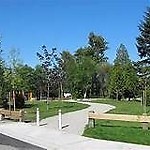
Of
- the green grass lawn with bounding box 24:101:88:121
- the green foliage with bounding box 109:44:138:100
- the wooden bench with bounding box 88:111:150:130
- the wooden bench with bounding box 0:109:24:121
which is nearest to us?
the wooden bench with bounding box 88:111:150:130

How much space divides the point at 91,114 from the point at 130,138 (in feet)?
11.2

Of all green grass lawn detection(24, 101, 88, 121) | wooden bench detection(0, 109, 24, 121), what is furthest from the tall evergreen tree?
wooden bench detection(0, 109, 24, 121)

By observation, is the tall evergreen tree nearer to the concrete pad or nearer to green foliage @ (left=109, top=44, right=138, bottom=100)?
green foliage @ (left=109, top=44, right=138, bottom=100)

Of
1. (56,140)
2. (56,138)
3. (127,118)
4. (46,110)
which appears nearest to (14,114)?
(56,138)

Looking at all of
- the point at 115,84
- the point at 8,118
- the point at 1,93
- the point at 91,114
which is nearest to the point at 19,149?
the point at 91,114

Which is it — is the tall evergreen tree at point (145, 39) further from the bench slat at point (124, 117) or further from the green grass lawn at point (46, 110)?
the bench slat at point (124, 117)

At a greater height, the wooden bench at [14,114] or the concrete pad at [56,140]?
the wooden bench at [14,114]

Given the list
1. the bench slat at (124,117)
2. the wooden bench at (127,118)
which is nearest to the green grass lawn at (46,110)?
the wooden bench at (127,118)

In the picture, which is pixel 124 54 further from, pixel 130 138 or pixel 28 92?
pixel 130 138

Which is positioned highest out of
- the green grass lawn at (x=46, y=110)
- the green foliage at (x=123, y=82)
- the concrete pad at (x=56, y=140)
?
the green foliage at (x=123, y=82)

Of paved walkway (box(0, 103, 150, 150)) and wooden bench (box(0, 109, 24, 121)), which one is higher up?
wooden bench (box(0, 109, 24, 121))

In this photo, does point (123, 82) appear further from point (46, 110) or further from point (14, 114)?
point (14, 114)

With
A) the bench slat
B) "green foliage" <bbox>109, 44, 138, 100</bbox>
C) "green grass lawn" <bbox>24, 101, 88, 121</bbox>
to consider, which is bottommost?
"green grass lawn" <bbox>24, 101, 88, 121</bbox>

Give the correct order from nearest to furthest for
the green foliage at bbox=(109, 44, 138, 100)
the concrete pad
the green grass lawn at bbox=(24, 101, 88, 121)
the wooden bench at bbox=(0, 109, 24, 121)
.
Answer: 1. the concrete pad
2. the wooden bench at bbox=(0, 109, 24, 121)
3. the green grass lawn at bbox=(24, 101, 88, 121)
4. the green foliage at bbox=(109, 44, 138, 100)
